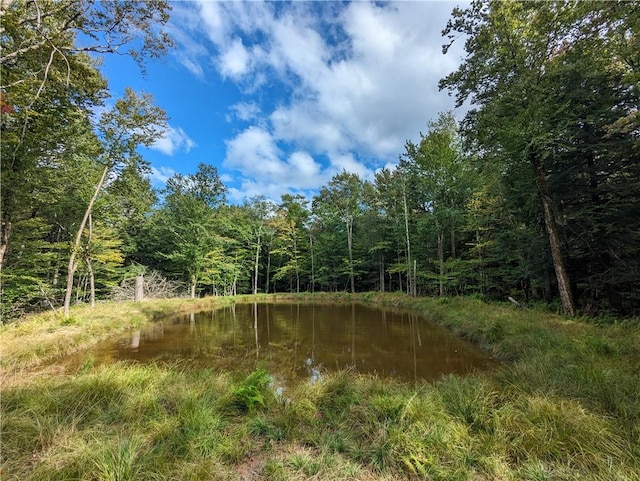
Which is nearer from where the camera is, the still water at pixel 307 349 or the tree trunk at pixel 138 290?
the still water at pixel 307 349

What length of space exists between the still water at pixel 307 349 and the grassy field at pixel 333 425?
4.77 feet

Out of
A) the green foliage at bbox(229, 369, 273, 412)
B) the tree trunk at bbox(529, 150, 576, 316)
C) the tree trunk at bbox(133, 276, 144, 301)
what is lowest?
the green foliage at bbox(229, 369, 273, 412)

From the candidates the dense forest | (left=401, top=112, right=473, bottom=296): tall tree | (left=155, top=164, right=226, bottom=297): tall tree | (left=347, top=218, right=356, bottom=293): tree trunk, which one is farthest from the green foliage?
(left=347, top=218, right=356, bottom=293): tree trunk

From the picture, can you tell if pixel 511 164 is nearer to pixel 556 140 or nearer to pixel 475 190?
pixel 556 140

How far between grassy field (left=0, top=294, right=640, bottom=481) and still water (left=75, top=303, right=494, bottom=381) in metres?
1.45

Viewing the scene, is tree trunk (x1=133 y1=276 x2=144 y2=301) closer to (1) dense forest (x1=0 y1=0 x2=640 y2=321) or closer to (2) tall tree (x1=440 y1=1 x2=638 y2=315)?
(1) dense forest (x1=0 y1=0 x2=640 y2=321)

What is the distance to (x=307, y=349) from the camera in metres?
7.50

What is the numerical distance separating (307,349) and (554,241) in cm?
769

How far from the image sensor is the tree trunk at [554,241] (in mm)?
Answer: 7898

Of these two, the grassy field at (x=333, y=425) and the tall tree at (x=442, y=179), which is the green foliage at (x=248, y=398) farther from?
the tall tree at (x=442, y=179)

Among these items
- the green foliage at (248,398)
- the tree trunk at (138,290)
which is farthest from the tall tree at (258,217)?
the green foliage at (248,398)

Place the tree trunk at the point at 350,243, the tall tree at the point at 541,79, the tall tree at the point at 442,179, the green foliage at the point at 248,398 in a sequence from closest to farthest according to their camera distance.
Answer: the green foliage at the point at 248,398
the tall tree at the point at 541,79
the tall tree at the point at 442,179
the tree trunk at the point at 350,243

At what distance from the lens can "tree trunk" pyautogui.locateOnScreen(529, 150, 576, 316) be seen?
7.90 m

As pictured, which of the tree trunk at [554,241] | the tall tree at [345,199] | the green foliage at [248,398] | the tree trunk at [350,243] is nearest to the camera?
the green foliage at [248,398]
